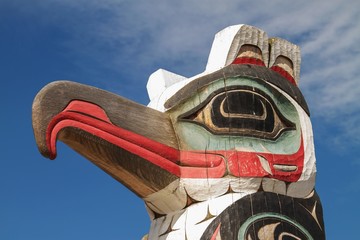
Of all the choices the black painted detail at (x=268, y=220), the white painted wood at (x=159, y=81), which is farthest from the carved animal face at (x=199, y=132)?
the white painted wood at (x=159, y=81)

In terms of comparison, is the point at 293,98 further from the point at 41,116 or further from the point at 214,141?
the point at 41,116

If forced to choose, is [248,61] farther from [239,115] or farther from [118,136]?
[118,136]

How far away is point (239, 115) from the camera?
528 centimetres

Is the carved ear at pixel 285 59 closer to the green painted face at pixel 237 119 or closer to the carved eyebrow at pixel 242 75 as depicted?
the carved eyebrow at pixel 242 75

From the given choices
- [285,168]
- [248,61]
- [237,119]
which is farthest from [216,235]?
[248,61]

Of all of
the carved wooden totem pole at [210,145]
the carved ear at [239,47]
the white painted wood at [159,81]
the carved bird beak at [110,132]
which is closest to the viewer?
the carved bird beak at [110,132]

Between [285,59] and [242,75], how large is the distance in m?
0.59

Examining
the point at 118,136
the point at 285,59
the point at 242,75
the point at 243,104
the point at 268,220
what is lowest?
the point at 268,220

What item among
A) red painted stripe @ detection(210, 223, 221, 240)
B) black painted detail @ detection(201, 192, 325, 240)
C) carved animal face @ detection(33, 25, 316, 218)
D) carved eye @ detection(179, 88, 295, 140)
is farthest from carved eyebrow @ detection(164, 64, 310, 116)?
red painted stripe @ detection(210, 223, 221, 240)

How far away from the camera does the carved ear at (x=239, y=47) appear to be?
5.59 meters

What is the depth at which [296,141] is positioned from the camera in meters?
5.41

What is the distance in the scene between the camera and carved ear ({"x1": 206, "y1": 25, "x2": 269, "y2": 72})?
559 cm

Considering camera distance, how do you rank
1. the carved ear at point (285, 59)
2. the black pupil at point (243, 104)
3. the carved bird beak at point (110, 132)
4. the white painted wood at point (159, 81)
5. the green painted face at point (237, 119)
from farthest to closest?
the white painted wood at point (159, 81)
the carved ear at point (285, 59)
the black pupil at point (243, 104)
the green painted face at point (237, 119)
the carved bird beak at point (110, 132)

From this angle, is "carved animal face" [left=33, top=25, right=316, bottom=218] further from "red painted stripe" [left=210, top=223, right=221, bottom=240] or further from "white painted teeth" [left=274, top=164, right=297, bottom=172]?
"red painted stripe" [left=210, top=223, right=221, bottom=240]
